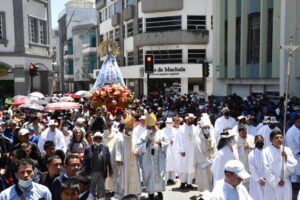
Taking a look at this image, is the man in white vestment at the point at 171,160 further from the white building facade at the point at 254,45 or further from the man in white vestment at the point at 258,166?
the white building facade at the point at 254,45

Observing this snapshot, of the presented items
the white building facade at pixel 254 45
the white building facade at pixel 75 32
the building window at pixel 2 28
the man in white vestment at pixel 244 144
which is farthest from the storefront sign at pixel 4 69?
the white building facade at pixel 75 32

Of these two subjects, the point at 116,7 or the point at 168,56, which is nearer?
the point at 168,56

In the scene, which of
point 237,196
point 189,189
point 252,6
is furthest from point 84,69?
point 237,196

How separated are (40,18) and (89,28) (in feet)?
103

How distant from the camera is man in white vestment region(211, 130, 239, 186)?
7.62 m

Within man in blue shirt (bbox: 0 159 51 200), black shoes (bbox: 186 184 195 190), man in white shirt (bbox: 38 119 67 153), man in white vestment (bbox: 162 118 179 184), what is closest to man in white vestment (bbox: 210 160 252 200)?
man in blue shirt (bbox: 0 159 51 200)

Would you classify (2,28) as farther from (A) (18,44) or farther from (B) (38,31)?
(B) (38,31)

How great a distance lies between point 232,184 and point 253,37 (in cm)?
2004

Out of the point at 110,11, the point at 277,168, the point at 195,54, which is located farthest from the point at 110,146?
the point at 110,11

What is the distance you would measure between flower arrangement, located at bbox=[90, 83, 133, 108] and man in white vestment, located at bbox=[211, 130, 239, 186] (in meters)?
6.30

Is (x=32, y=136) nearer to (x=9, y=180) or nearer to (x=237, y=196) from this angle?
(x=9, y=180)

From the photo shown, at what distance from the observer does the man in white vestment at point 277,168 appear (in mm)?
7199

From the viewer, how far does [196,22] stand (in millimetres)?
38469

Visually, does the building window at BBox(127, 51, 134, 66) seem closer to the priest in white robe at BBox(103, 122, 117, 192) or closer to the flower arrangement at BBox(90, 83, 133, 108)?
the flower arrangement at BBox(90, 83, 133, 108)
